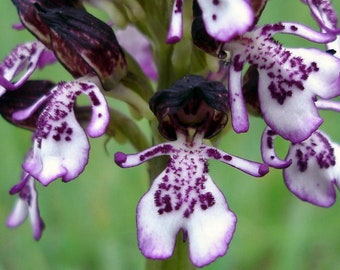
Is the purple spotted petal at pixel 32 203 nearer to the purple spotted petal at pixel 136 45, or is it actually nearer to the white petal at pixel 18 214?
the white petal at pixel 18 214

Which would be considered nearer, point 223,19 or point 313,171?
point 223,19

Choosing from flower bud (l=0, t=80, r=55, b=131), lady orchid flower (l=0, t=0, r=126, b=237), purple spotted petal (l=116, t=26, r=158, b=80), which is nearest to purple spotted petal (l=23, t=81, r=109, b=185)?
lady orchid flower (l=0, t=0, r=126, b=237)

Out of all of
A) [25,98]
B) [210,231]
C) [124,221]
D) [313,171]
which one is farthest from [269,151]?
[124,221]

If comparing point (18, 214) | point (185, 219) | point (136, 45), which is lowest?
point (18, 214)

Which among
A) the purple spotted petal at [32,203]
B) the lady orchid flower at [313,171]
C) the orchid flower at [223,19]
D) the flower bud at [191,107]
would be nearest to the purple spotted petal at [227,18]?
the orchid flower at [223,19]

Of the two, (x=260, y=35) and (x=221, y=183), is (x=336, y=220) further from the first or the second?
(x=260, y=35)

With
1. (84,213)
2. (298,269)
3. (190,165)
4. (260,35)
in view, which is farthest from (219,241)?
(84,213)

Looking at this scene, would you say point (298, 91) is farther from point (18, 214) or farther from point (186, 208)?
point (18, 214)

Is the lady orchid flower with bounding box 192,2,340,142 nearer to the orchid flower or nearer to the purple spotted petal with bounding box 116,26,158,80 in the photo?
the orchid flower
